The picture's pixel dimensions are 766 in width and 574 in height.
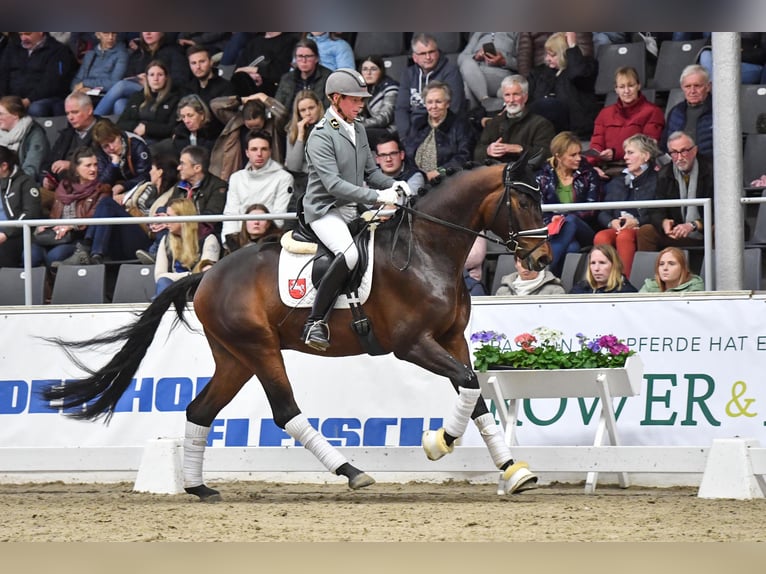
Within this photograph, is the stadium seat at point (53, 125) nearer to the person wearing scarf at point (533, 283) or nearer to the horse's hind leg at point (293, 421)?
the person wearing scarf at point (533, 283)

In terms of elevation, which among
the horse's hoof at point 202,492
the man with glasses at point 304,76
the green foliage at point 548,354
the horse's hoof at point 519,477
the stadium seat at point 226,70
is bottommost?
the horse's hoof at point 202,492

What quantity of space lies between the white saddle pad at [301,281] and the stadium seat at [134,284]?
2.85 metres

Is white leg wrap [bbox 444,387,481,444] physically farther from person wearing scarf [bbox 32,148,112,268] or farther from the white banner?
person wearing scarf [bbox 32,148,112,268]

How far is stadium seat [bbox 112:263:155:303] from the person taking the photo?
28.8 feet

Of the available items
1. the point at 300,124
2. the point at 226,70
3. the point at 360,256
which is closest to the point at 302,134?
the point at 300,124

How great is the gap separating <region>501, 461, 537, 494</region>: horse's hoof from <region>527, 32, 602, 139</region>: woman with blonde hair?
4.26 meters

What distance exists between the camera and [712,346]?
6793 millimetres

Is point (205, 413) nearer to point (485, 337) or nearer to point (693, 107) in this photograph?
point (485, 337)

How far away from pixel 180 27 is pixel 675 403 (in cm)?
643

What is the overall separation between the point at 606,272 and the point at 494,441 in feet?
6.91

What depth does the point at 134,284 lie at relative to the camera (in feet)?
29.1

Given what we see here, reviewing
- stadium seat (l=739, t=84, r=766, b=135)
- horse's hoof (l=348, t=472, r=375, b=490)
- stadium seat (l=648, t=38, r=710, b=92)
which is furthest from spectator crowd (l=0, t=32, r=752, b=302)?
horse's hoof (l=348, t=472, r=375, b=490)

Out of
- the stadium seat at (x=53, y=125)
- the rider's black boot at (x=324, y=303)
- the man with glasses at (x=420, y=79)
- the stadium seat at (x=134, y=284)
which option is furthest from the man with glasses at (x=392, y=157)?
the stadium seat at (x=53, y=125)

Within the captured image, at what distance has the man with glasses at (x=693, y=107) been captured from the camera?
8.44 metres
